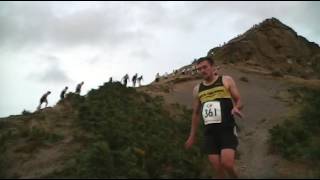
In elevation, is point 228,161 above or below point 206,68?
below

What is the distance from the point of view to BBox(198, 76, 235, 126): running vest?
8.11 m

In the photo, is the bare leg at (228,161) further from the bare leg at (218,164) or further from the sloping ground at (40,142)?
the sloping ground at (40,142)

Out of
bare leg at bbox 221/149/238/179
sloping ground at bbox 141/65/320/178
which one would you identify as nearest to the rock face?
sloping ground at bbox 141/65/320/178

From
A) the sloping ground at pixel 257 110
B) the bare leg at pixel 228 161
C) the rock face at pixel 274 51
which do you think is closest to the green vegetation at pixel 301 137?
the sloping ground at pixel 257 110

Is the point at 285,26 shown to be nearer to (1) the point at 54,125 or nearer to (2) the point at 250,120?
(2) the point at 250,120

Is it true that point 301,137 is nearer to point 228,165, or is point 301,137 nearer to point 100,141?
point 100,141

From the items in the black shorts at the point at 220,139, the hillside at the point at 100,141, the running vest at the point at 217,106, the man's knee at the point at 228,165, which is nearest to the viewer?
the man's knee at the point at 228,165

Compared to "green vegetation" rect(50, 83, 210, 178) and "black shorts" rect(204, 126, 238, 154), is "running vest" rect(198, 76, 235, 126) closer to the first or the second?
"black shorts" rect(204, 126, 238, 154)

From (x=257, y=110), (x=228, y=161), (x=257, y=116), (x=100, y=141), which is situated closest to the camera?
(x=228, y=161)

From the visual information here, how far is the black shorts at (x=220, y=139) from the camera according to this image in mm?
7910

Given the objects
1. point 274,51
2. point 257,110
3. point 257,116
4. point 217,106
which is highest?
point 274,51

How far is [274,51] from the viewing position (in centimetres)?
4603

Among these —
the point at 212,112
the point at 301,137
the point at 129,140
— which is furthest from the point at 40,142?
the point at 301,137

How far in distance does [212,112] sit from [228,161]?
0.82 metres
